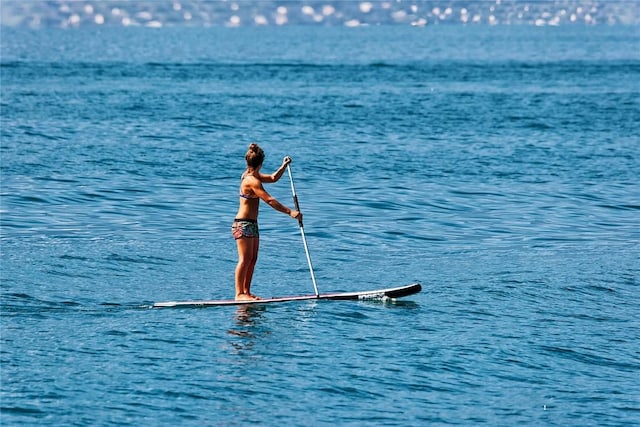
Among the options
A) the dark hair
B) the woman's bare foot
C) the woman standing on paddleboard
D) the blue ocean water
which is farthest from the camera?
the woman's bare foot

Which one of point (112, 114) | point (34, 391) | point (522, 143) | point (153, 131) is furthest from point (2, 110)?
point (34, 391)

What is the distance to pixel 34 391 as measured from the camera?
13961 mm

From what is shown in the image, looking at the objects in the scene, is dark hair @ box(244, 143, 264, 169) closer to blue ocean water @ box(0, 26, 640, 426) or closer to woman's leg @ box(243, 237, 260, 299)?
woman's leg @ box(243, 237, 260, 299)

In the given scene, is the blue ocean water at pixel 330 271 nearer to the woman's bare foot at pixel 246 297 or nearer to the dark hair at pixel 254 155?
the woman's bare foot at pixel 246 297

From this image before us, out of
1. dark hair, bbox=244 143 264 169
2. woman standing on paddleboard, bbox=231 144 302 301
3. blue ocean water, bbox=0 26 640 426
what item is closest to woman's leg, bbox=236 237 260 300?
woman standing on paddleboard, bbox=231 144 302 301

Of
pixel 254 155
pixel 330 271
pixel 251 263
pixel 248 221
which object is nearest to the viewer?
pixel 254 155

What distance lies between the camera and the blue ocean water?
14.2 metres

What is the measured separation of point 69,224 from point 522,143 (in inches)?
916

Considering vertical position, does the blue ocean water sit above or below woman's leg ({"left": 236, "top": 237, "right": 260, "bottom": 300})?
below

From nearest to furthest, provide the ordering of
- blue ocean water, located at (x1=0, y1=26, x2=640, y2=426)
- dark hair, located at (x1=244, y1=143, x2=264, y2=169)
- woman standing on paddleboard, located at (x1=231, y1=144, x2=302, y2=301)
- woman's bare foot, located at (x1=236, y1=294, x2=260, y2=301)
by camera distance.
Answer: blue ocean water, located at (x1=0, y1=26, x2=640, y2=426) → dark hair, located at (x1=244, y1=143, x2=264, y2=169) → woman standing on paddleboard, located at (x1=231, y1=144, x2=302, y2=301) → woman's bare foot, located at (x1=236, y1=294, x2=260, y2=301)

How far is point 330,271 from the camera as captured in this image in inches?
850

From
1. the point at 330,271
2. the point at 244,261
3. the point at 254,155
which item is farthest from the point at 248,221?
the point at 330,271

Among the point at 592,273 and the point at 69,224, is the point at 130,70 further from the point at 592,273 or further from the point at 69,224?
the point at 592,273

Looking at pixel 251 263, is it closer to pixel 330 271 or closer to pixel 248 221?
pixel 248 221
